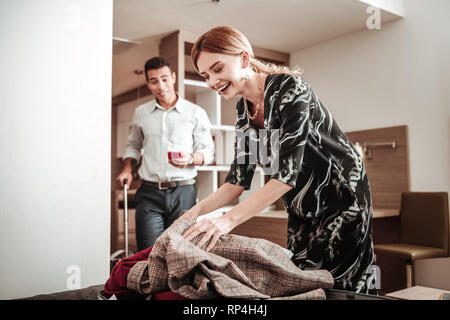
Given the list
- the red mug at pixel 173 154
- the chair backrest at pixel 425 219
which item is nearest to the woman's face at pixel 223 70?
the red mug at pixel 173 154

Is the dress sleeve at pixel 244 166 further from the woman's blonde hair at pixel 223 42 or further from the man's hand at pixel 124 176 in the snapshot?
the man's hand at pixel 124 176

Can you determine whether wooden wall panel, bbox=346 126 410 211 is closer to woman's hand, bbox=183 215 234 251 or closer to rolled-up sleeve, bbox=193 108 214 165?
rolled-up sleeve, bbox=193 108 214 165

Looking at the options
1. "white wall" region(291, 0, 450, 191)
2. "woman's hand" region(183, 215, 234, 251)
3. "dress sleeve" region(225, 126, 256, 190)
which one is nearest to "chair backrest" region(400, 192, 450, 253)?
"white wall" region(291, 0, 450, 191)

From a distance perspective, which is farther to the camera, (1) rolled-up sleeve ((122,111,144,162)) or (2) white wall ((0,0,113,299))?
(1) rolled-up sleeve ((122,111,144,162))

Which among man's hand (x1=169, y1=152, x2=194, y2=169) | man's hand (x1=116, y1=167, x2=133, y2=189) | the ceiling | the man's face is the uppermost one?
the ceiling

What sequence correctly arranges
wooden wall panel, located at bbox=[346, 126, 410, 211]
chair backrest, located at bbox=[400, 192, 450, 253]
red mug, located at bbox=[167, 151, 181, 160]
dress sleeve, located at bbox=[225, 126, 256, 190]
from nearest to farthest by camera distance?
dress sleeve, located at bbox=[225, 126, 256, 190] < red mug, located at bbox=[167, 151, 181, 160] < chair backrest, located at bbox=[400, 192, 450, 253] < wooden wall panel, located at bbox=[346, 126, 410, 211]

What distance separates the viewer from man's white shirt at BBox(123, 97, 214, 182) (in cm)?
234

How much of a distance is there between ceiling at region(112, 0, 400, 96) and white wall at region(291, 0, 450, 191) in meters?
0.16

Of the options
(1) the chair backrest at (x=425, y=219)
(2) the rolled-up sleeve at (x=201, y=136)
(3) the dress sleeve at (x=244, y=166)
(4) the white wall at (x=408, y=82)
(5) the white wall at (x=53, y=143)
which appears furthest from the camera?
(4) the white wall at (x=408, y=82)

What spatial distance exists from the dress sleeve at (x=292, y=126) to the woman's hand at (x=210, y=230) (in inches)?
6.5

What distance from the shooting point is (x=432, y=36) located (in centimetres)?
281

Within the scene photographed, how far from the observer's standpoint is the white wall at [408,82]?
2.77 metres

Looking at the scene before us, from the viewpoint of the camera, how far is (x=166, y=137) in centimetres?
242

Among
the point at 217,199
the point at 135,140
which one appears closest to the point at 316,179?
the point at 217,199
